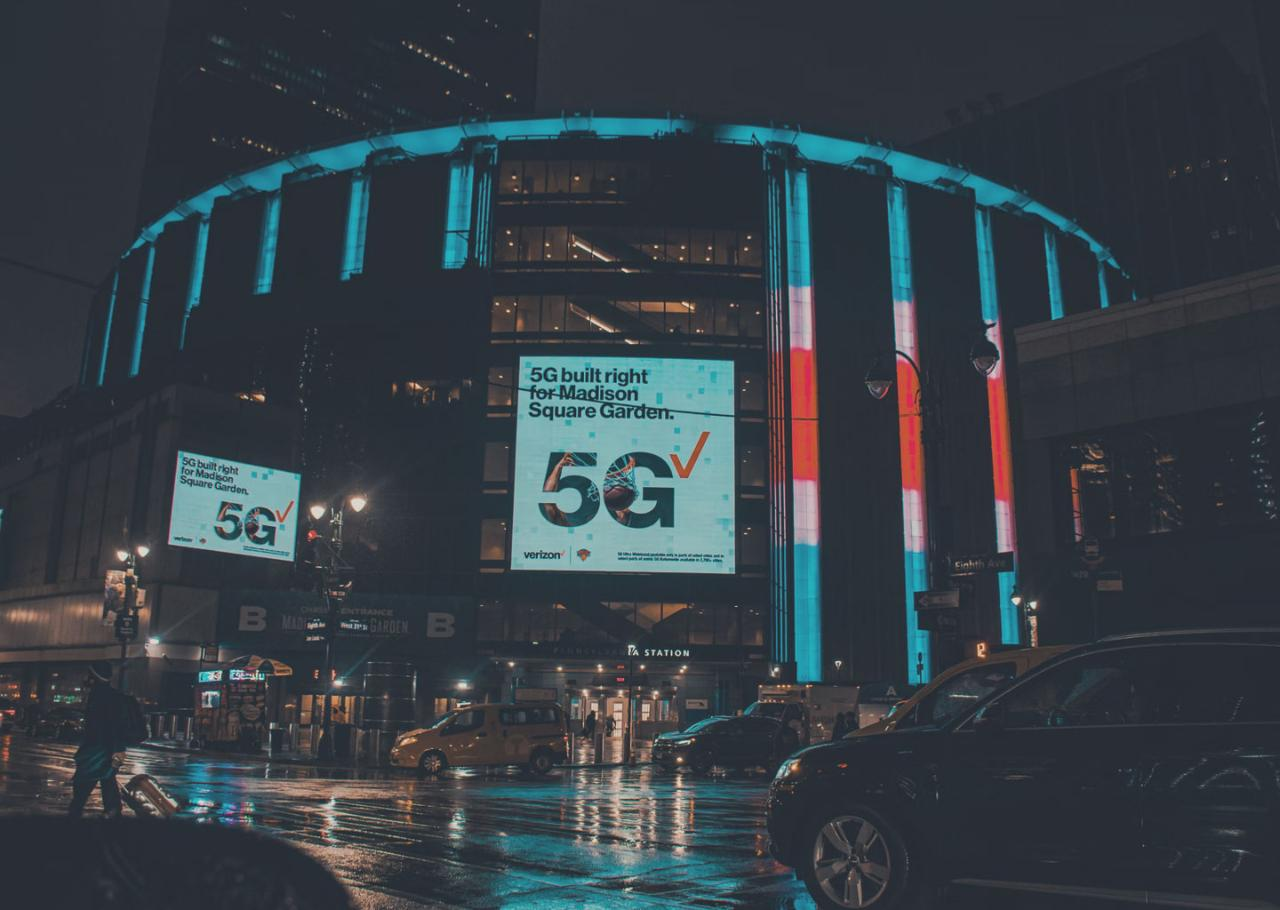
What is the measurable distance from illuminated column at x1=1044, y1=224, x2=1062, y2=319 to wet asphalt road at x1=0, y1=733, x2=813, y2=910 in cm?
5165

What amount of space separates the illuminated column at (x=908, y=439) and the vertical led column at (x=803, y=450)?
4.85 metres

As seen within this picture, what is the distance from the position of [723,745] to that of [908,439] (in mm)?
31573

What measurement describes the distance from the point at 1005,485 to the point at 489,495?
29.2 metres

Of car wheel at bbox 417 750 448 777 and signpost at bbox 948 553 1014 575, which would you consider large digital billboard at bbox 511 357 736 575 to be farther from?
signpost at bbox 948 553 1014 575

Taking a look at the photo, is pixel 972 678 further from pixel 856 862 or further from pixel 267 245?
pixel 267 245

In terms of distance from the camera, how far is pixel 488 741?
26172mm

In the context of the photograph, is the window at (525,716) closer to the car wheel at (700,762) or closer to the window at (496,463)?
the car wheel at (700,762)

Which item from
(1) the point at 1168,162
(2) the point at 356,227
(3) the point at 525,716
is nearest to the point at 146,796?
(3) the point at 525,716

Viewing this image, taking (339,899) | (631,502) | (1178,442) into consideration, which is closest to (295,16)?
(631,502)

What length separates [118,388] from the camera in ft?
231

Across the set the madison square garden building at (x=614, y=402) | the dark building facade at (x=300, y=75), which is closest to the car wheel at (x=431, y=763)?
the madison square garden building at (x=614, y=402)

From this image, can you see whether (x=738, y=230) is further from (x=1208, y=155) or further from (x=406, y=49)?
(x=406, y=49)

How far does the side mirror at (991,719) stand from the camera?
6.35 meters

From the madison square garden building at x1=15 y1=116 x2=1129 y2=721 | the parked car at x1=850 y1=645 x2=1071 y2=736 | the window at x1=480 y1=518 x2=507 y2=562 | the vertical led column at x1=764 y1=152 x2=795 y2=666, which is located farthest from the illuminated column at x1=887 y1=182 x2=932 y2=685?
the parked car at x1=850 y1=645 x2=1071 y2=736
